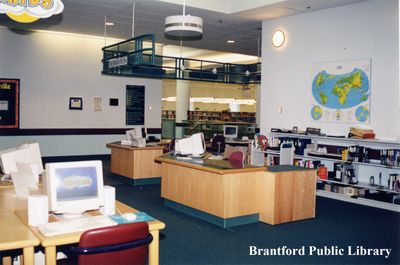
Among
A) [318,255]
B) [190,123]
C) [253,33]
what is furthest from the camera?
[190,123]

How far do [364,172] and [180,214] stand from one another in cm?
368

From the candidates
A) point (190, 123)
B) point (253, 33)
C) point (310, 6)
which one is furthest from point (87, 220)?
point (190, 123)

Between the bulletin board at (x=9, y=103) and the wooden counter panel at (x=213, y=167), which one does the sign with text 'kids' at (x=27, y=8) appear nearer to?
the wooden counter panel at (x=213, y=167)

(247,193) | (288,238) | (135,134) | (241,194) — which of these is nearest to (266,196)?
(247,193)

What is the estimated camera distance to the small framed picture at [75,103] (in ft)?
40.0

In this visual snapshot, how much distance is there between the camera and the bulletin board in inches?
437

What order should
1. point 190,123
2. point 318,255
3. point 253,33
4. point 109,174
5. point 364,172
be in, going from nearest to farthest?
point 318,255, point 364,172, point 109,174, point 253,33, point 190,123

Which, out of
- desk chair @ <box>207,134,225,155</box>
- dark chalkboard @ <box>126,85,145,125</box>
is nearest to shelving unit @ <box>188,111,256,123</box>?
dark chalkboard @ <box>126,85,145,125</box>

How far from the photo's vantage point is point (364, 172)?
7.78 metres

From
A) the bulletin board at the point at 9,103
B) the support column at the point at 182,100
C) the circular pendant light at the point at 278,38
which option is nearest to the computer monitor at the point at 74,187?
the circular pendant light at the point at 278,38

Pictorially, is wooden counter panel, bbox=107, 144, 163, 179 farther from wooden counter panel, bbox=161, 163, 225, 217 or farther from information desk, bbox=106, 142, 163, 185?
wooden counter panel, bbox=161, 163, 225, 217

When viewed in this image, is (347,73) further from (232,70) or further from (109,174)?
(109,174)

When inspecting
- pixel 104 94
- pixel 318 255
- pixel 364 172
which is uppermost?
pixel 104 94

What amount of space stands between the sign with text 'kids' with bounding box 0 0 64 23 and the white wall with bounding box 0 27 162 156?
6247 millimetres
